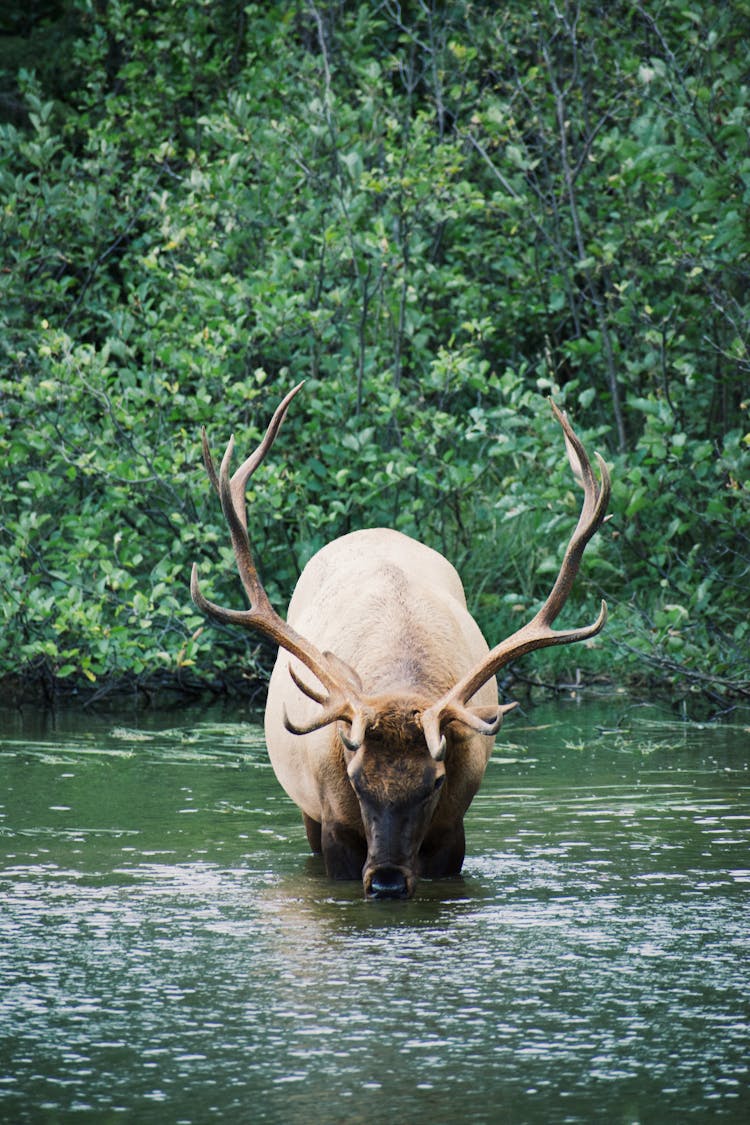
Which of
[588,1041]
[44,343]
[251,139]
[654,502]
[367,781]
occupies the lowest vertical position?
[588,1041]

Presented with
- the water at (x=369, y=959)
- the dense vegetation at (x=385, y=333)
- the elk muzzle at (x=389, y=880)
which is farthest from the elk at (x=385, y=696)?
the dense vegetation at (x=385, y=333)

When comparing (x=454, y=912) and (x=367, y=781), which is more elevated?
(x=367, y=781)

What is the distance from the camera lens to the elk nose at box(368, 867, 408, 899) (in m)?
6.59

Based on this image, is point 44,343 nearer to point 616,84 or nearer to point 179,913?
point 616,84

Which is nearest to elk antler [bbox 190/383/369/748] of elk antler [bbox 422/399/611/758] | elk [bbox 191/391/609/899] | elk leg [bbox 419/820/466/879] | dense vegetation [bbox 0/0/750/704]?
elk [bbox 191/391/609/899]

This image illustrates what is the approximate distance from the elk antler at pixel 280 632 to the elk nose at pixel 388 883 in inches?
17.5

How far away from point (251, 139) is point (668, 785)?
6.10 m

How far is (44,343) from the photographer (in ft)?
40.4

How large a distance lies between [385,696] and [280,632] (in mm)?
654

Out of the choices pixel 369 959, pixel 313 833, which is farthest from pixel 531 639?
pixel 369 959

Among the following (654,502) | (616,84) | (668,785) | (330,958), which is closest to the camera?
(330,958)

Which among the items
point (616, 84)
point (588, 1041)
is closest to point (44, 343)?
point (616, 84)

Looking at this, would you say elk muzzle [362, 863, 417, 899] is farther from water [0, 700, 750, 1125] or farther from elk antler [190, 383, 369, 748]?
elk antler [190, 383, 369, 748]

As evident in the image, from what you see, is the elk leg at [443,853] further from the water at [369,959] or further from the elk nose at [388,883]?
the elk nose at [388,883]
